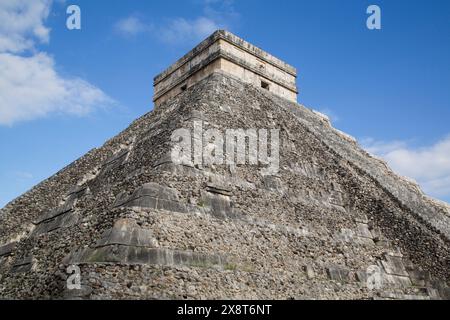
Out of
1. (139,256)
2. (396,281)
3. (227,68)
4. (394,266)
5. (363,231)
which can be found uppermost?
(227,68)

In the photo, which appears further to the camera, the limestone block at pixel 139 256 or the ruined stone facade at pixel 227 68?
the ruined stone facade at pixel 227 68

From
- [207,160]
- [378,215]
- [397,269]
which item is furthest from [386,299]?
[207,160]

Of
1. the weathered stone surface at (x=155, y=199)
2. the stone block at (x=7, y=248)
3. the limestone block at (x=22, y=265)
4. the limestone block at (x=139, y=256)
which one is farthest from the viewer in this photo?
the stone block at (x=7, y=248)

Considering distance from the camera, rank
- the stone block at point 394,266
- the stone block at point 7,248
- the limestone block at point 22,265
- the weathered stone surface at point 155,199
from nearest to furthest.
Answer: the weathered stone surface at point 155,199
the limestone block at point 22,265
the stone block at point 394,266
the stone block at point 7,248

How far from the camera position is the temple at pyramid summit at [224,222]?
6.52 m

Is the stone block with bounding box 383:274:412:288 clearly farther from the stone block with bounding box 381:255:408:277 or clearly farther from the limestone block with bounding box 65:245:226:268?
the limestone block with bounding box 65:245:226:268

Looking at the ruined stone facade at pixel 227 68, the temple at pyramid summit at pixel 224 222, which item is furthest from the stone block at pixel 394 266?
the ruined stone facade at pixel 227 68

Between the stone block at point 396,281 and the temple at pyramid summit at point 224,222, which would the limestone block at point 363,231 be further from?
the stone block at point 396,281

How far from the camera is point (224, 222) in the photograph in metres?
7.82

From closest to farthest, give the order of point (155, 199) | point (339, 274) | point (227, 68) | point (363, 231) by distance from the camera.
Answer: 1. point (155, 199)
2. point (339, 274)
3. point (363, 231)
4. point (227, 68)

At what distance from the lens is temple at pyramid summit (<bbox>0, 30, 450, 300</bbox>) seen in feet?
21.4

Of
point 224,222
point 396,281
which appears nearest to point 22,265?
point 224,222

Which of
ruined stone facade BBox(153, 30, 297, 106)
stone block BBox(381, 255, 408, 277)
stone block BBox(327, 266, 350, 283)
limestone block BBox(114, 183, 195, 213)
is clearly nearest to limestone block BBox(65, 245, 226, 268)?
limestone block BBox(114, 183, 195, 213)

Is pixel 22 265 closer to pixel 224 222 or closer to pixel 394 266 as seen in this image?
pixel 224 222
